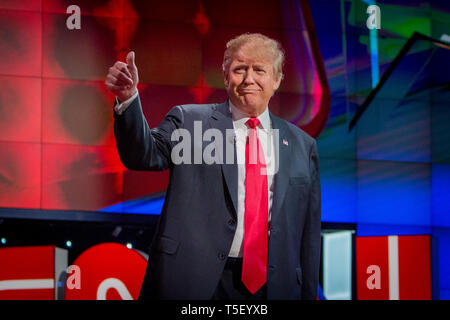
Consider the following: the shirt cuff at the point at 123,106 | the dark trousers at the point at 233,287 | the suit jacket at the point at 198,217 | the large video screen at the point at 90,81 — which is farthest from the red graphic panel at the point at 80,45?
the dark trousers at the point at 233,287

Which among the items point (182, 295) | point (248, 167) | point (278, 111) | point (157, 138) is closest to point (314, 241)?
point (248, 167)

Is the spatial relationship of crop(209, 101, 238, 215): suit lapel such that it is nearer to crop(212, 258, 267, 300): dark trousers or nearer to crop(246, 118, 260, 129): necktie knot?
crop(246, 118, 260, 129): necktie knot

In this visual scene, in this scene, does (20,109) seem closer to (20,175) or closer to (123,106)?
(20,175)

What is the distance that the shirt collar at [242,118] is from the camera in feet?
7.33

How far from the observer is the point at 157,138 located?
6.91ft

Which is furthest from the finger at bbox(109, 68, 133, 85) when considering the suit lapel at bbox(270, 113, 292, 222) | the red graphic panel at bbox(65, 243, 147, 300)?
the red graphic panel at bbox(65, 243, 147, 300)

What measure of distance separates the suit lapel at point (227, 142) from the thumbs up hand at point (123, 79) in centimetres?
40

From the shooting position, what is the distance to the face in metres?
2.21

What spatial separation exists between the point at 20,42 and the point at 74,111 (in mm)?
836

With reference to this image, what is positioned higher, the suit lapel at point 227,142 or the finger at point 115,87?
the finger at point 115,87

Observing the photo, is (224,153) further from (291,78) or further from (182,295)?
(291,78)

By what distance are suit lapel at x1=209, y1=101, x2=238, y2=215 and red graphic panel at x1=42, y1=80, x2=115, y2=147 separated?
11.3 ft

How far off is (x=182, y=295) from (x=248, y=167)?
518mm

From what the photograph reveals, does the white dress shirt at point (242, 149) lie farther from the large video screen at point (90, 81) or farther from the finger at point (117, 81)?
the large video screen at point (90, 81)
